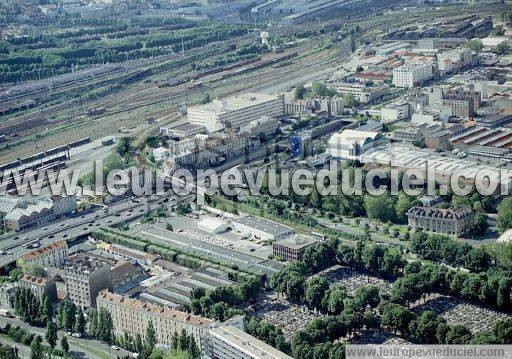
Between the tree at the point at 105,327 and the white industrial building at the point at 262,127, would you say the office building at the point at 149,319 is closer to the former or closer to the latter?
the tree at the point at 105,327

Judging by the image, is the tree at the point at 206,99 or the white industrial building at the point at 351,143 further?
the tree at the point at 206,99

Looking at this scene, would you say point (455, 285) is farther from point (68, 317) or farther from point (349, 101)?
point (349, 101)

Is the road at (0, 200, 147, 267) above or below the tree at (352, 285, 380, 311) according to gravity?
below

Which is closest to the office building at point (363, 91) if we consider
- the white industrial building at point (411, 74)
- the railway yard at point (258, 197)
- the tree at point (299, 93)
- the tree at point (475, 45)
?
the railway yard at point (258, 197)

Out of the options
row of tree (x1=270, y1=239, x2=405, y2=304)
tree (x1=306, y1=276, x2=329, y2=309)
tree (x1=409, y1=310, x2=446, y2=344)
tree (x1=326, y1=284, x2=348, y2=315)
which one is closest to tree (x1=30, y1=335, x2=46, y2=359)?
row of tree (x1=270, y1=239, x2=405, y2=304)

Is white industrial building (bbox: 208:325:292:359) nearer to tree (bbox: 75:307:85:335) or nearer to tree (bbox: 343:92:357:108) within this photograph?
tree (bbox: 75:307:85:335)

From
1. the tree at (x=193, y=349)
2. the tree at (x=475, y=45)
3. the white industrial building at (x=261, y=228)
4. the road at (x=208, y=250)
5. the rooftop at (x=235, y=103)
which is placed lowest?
the road at (x=208, y=250)
